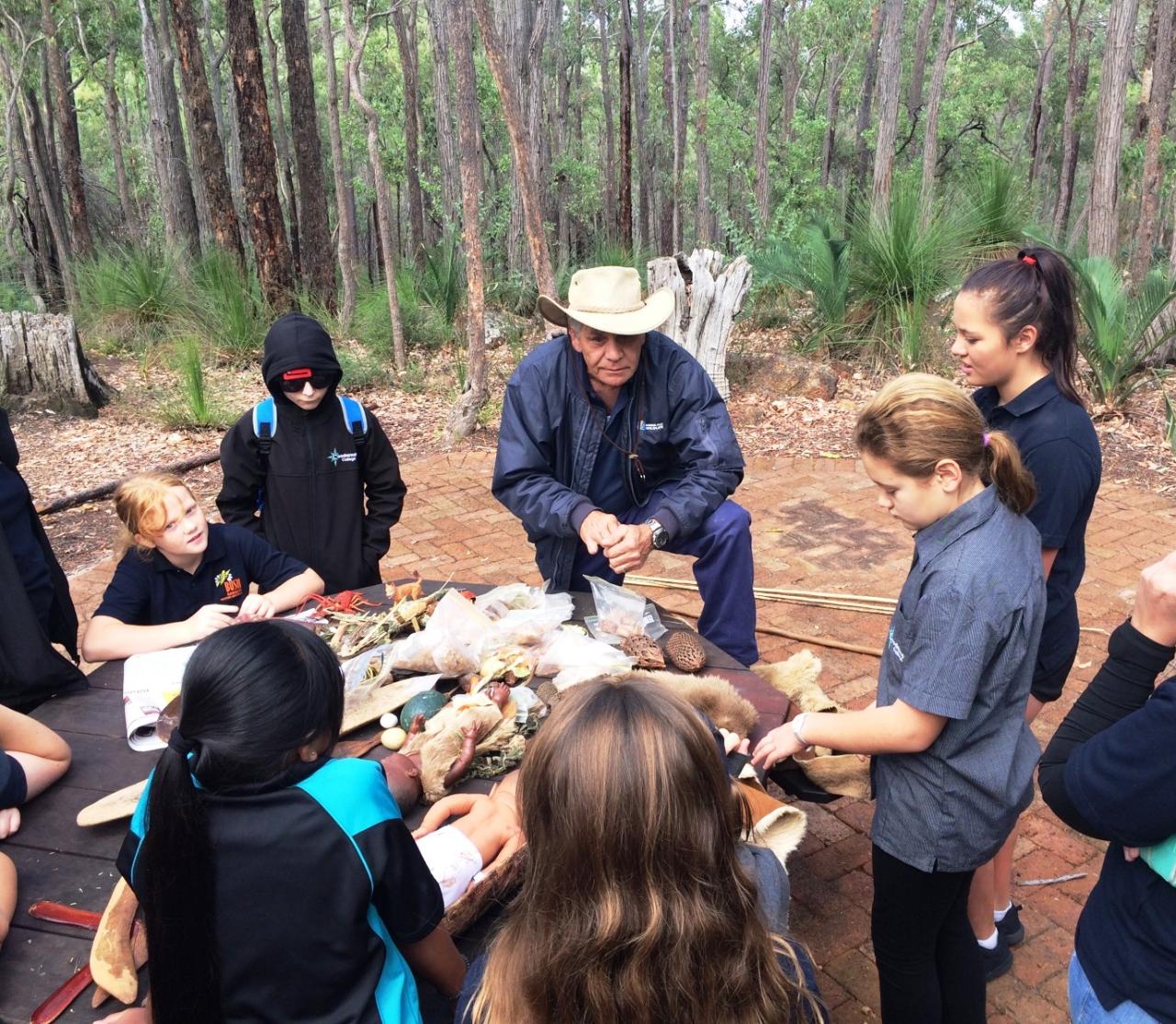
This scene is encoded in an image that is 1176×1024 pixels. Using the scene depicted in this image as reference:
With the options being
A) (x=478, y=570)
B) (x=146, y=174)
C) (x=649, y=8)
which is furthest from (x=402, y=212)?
(x=478, y=570)

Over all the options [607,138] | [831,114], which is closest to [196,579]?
[607,138]

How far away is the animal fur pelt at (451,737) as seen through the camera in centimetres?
200

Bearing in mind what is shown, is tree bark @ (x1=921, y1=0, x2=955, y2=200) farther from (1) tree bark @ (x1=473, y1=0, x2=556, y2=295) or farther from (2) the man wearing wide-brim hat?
(2) the man wearing wide-brim hat

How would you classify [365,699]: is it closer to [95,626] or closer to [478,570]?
[95,626]

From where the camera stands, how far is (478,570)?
17.3ft

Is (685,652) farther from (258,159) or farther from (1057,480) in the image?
(258,159)

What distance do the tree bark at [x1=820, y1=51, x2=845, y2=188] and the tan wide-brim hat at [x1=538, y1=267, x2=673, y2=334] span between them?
79.3ft

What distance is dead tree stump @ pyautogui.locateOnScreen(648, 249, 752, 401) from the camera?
27.0ft

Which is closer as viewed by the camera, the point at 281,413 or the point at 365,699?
the point at 365,699

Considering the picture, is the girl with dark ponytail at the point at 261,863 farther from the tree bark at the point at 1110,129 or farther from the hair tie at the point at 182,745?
the tree bark at the point at 1110,129

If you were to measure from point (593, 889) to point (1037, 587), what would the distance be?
3.44 ft

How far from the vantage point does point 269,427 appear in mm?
3447

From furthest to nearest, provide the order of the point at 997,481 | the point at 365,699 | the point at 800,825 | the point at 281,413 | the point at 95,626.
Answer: the point at 281,413 → the point at 95,626 → the point at 365,699 → the point at 800,825 → the point at 997,481

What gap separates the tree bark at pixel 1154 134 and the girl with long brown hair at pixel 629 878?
10.8 metres
